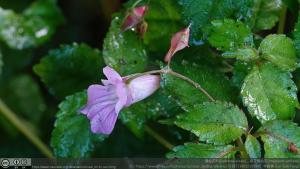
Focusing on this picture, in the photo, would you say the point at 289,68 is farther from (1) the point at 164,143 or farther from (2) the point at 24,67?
(2) the point at 24,67

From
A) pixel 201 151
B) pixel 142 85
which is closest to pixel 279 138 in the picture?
pixel 201 151

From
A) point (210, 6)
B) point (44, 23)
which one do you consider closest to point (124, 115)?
point (210, 6)

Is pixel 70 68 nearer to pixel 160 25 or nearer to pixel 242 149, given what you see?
pixel 160 25

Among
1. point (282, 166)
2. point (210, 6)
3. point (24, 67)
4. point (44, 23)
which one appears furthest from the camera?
point (24, 67)

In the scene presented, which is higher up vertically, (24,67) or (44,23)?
(44,23)

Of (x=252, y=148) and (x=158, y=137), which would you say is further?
(x=158, y=137)
